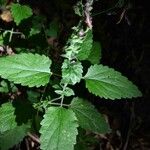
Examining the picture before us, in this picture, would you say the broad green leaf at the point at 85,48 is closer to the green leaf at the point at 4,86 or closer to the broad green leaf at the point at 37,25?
the broad green leaf at the point at 37,25

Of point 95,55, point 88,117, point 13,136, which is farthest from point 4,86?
point 88,117

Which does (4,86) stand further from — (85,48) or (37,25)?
(85,48)

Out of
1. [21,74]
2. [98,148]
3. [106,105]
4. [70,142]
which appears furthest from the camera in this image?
[106,105]

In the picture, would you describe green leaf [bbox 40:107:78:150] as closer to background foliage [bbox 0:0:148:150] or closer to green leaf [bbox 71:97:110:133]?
background foliage [bbox 0:0:148:150]

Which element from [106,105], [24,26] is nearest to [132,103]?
[106,105]

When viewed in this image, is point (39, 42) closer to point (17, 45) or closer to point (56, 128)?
point (17, 45)

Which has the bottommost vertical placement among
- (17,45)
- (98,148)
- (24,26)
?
(98,148)

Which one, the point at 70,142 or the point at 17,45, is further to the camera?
the point at 17,45

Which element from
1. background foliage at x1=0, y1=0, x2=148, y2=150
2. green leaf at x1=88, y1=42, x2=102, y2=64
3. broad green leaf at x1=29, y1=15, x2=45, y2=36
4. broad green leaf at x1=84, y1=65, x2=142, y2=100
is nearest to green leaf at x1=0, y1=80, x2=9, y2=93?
background foliage at x1=0, y1=0, x2=148, y2=150
